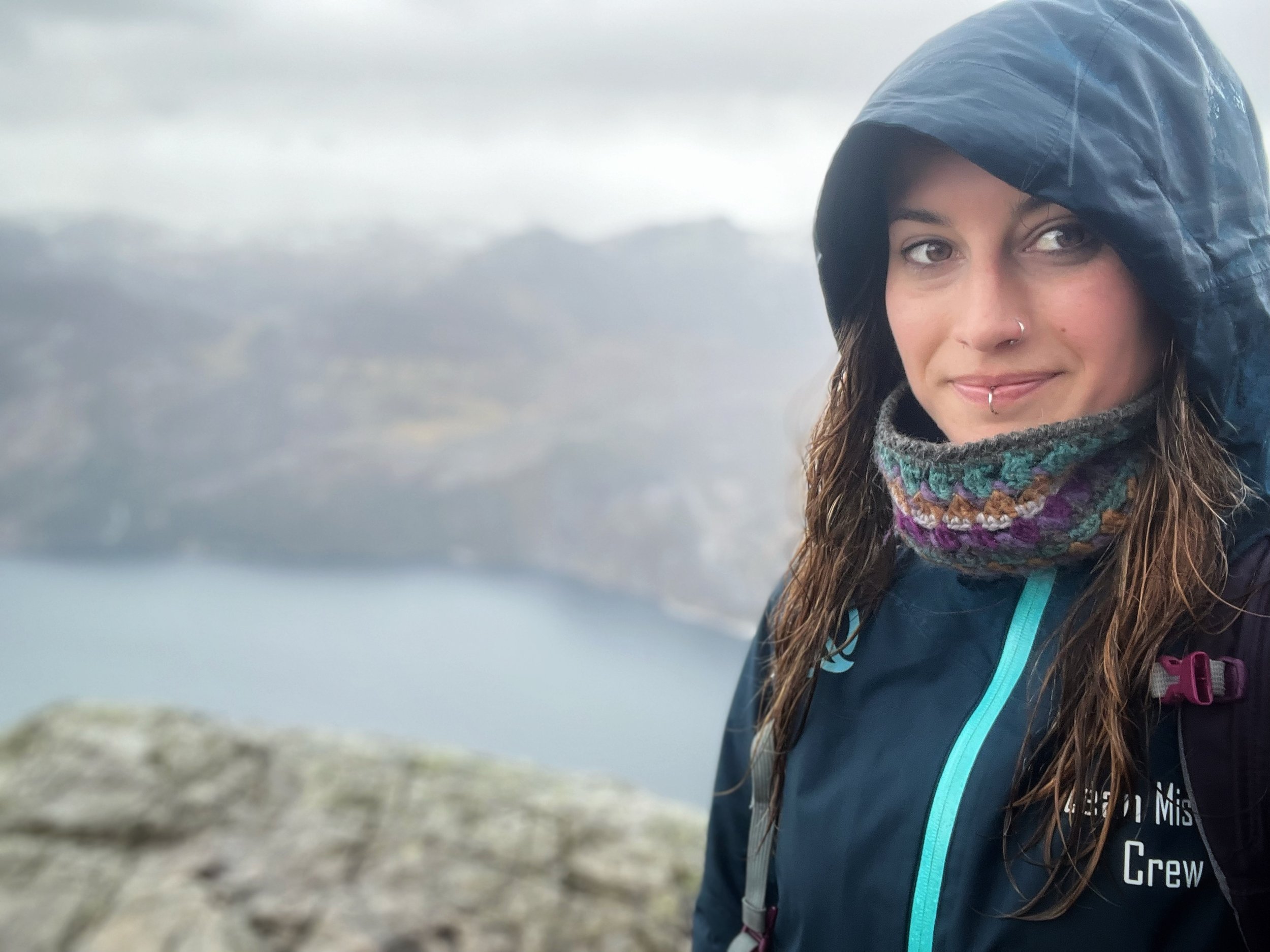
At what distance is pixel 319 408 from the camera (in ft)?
32.7

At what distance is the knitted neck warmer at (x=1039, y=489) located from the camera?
2.19 feet

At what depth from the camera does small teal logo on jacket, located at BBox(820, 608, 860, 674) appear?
856 mm

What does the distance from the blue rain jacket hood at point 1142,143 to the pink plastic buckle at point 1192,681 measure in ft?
0.65

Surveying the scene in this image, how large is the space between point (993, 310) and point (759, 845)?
585 millimetres

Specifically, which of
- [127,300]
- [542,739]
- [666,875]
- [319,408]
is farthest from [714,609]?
[127,300]

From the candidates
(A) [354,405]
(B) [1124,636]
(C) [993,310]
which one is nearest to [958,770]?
(B) [1124,636]

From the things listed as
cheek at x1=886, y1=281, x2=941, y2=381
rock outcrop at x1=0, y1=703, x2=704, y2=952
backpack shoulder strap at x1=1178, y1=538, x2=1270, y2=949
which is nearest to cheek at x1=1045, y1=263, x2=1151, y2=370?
cheek at x1=886, y1=281, x2=941, y2=381

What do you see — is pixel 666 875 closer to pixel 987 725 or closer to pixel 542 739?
pixel 987 725

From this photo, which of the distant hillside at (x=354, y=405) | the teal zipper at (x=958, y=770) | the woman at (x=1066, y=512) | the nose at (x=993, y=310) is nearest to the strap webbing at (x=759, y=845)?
the woman at (x=1066, y=512)

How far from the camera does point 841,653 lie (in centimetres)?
86

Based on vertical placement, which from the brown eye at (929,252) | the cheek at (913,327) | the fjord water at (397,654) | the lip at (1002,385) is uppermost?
the brown eye at (929,252)

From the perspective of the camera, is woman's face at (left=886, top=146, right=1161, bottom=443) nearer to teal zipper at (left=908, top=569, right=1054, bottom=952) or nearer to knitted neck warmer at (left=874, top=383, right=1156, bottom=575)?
knitted neck warmer at (left=874, top=383, right=1156, bottom=575)

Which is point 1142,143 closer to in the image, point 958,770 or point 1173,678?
point 1173,678

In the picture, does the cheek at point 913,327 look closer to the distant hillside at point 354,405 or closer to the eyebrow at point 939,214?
the eyebrow at point 939,214
